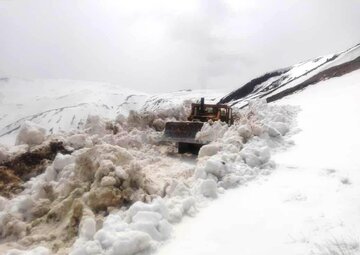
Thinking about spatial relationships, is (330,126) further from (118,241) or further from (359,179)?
(118,241)

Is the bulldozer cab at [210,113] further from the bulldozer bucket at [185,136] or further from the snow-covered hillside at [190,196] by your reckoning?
the snow-covered hillside at [190,196]

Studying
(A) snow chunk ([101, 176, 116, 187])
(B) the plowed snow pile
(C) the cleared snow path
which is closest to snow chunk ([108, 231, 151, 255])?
(B) the plowed snow pile

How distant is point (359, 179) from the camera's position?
22.1ft

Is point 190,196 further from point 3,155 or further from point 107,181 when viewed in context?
point 3,155

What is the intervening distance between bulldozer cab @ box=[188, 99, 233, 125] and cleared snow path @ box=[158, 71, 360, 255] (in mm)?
5570

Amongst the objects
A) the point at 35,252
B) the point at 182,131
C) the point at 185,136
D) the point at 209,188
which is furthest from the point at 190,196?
the point at 182,131

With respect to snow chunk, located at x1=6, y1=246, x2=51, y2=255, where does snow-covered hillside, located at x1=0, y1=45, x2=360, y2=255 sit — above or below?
above

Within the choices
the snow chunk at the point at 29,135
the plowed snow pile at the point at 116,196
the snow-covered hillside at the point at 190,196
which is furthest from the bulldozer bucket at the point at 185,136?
the snow chunk at the point at 29,135

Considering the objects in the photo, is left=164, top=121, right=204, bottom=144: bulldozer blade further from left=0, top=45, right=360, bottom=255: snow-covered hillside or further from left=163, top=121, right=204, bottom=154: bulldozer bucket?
left=0, top=45, right=360, bottom=255: snow-covered hillside

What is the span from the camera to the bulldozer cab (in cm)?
1451

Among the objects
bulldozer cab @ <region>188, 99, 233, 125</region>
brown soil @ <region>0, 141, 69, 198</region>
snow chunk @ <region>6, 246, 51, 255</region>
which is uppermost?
bulldozer cab @ <region>188, 99, 233, 125</region>

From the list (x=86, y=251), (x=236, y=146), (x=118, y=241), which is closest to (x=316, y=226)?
(x=118, y=241)

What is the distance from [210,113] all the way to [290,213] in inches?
369

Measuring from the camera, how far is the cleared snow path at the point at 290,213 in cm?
499
